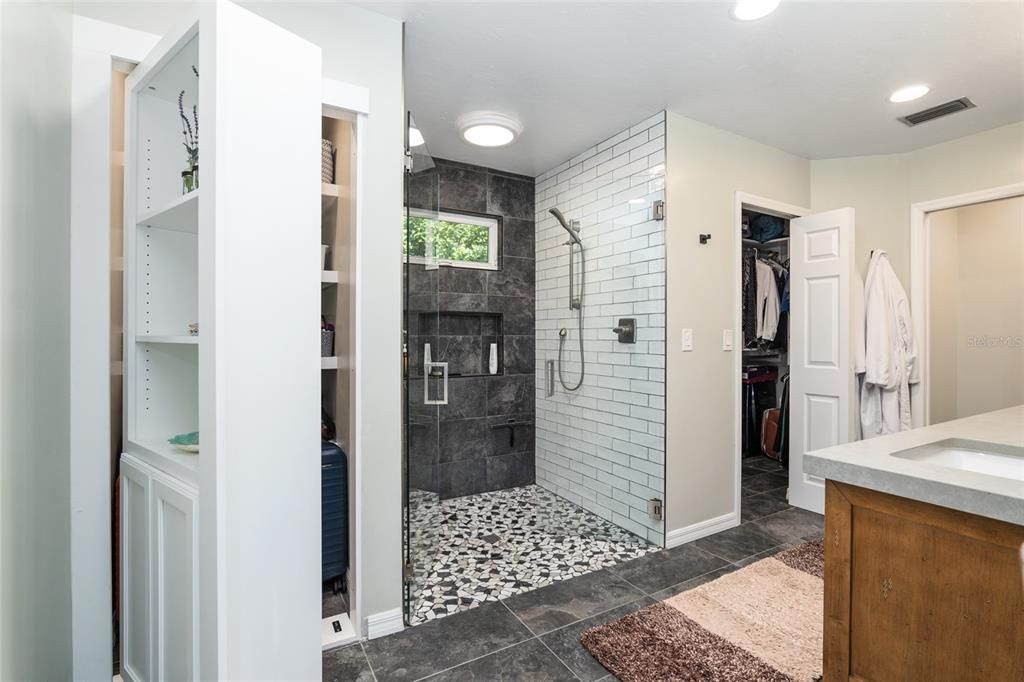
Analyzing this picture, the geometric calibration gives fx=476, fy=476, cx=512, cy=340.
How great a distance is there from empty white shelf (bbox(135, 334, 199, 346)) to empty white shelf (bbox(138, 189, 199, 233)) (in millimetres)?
347

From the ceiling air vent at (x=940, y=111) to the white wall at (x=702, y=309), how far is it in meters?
0.79

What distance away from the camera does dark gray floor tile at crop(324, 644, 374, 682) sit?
5.39 feet

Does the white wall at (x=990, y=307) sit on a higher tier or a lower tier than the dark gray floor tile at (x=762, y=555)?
higher

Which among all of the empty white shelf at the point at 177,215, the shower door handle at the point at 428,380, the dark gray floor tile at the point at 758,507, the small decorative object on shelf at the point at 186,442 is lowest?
the dark gray floor tile at the point at 758,507

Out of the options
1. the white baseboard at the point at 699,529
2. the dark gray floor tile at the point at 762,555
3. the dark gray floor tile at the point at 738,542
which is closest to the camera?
the dark gray floor tile at the point at 762,555

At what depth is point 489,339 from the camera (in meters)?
3.71

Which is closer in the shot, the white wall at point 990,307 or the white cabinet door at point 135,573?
the white cabinet door at point 135,573

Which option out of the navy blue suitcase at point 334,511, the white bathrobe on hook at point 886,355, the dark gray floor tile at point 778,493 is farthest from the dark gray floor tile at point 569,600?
the white bathrobe on hook at point 886,355

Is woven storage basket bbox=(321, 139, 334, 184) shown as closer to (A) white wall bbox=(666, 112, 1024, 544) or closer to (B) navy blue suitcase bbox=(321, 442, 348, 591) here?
(B) navy blue suitcase bbox=(321, 442, 348, 591)

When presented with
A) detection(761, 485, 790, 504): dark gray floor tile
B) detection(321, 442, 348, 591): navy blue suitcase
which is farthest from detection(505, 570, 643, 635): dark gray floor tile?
detection(761, 485, 790, 504): dark gray floor tile

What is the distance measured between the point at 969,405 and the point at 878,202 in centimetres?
187

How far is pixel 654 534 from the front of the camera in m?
2.77

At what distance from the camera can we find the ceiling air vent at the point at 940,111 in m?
2.56

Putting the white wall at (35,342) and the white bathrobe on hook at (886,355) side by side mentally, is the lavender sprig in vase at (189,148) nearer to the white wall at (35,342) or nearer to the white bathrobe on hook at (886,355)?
the white wall at (35,342)
